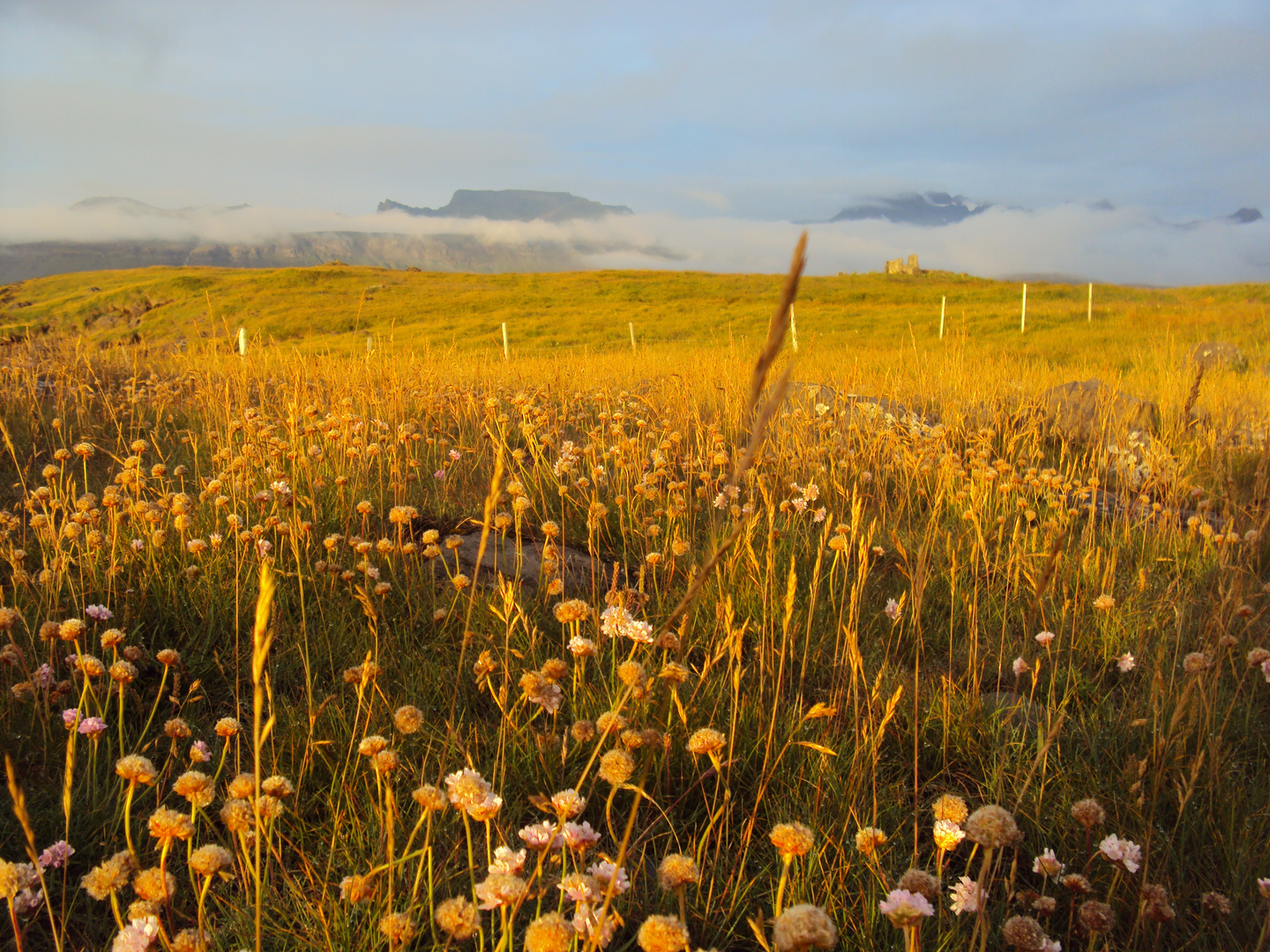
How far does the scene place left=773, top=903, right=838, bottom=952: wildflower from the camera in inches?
30.9

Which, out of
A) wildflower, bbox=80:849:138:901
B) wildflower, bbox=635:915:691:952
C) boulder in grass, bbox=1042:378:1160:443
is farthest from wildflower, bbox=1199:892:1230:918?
boulder in grass, bbox=1042:378:1160:443

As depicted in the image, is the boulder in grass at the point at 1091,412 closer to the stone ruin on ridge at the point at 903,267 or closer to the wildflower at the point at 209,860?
the wildflower at the point at 209,860

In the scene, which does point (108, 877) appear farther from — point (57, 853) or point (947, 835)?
point (947, 835)

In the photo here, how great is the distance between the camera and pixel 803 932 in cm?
79

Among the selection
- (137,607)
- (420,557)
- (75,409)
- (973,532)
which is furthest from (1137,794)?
(75,409)

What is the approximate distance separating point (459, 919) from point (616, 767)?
31cm

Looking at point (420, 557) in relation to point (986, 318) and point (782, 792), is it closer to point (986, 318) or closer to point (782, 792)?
point (782, 792)

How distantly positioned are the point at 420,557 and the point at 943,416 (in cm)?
392

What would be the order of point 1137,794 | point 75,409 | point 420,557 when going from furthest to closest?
point 75,409 → point 420,557 → point 1137,794

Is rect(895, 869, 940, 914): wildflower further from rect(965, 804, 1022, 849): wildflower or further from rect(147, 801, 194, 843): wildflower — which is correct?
rect(147, 801, 194, 843): wildflower

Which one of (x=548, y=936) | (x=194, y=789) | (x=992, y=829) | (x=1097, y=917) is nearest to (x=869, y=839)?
(x=992, y=829)

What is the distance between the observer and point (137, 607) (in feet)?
7.36

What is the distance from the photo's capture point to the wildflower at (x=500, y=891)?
36.2 inches

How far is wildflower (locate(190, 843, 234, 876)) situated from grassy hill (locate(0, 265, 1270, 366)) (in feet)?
22.5
